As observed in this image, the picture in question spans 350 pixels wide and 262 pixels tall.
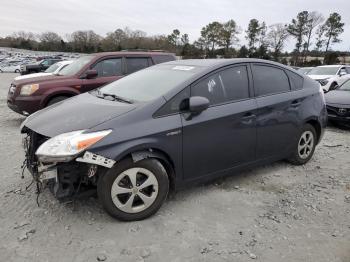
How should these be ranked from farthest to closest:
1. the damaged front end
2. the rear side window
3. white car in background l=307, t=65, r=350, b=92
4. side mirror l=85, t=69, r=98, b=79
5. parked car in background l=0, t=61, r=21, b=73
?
parked car in background l=0, t=61, r=21, b=73 → white car in background l=307, t=65, r=350, b=92 → the rear side window → side mirror l=85, t=69, r=98, b=79 → the damaged front end

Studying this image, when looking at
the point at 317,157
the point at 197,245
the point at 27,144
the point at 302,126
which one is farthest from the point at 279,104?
the point at 27,144

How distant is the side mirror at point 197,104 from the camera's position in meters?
3.56

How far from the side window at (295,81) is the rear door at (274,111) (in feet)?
0.24

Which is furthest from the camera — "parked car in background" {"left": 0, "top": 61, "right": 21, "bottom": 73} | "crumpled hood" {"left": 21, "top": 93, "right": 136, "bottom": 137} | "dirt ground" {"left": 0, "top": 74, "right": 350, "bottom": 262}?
→ "parked car in background" {"left": 0, "top": 61, "right": 21, "bottom": 73}

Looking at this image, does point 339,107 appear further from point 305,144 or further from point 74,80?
point 74,80

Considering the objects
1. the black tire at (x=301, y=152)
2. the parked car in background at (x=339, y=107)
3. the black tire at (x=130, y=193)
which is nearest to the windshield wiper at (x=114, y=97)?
the black tire at (x=130, y=193)

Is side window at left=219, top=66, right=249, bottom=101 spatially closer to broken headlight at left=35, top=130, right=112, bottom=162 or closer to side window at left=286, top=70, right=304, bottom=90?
side window at left=286, top=70, right=304, bottom=90

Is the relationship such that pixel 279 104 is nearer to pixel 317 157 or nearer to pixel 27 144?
pixel 317 157

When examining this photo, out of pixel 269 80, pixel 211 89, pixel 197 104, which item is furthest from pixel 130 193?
pixel 269 80

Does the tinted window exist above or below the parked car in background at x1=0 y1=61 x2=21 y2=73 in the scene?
above

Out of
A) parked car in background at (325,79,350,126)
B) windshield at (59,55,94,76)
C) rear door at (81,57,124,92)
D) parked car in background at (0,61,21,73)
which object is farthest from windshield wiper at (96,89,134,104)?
parked car in background at (0,61,21,73)

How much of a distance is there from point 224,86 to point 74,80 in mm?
4661

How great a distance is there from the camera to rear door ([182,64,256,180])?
146 inches

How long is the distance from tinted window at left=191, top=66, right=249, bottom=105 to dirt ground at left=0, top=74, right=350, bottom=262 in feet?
3.75
